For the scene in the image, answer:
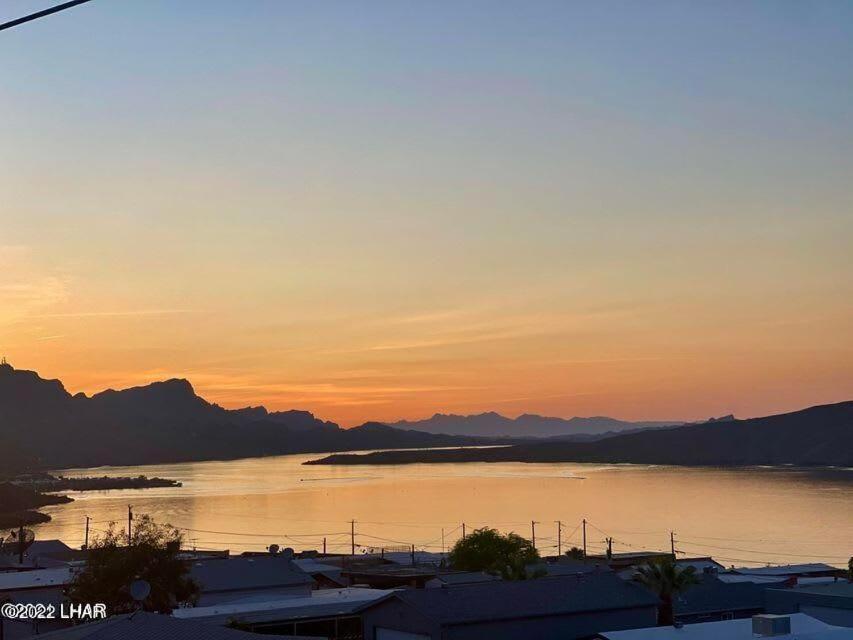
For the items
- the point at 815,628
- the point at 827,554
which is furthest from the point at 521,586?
the point at 827,554

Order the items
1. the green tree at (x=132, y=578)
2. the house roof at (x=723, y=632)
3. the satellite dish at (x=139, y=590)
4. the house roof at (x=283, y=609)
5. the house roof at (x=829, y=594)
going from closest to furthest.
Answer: the house roof at (x=723, y=632), the satellite dish at (x=139, y=590), the house roof at (x=283, y=609), the house roof at (x=829, y=594), the green tree at (x=132, y=578)

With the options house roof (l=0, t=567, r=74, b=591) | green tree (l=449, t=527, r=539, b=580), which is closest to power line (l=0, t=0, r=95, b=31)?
house roof (l=0, t=567, r=74, b=591)

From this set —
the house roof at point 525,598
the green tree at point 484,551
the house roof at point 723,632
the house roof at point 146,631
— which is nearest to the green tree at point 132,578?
the house roof at point 525,598

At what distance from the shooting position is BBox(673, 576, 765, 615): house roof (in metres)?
29.9

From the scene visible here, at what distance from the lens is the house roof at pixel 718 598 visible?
29.9 meters

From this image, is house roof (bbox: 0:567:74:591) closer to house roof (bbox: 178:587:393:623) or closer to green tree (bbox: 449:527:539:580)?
house roof (bbox: 178:587:393:623)

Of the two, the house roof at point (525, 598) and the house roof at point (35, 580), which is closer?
the house roof at point (525, 598)

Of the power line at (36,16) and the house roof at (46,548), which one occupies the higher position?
the power line at (36,16)

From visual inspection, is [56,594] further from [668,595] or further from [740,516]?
[740,516]

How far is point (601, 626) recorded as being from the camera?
2534 centimetres

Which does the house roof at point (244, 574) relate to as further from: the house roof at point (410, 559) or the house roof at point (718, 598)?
the house roof at point (410, 559)

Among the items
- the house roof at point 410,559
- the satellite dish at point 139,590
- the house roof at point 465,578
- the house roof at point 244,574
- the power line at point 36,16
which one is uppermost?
the power line at point 36,16

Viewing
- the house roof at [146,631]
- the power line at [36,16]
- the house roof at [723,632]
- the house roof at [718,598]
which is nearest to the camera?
the power line at [36,16]

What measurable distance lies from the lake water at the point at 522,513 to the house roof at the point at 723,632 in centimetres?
6372
